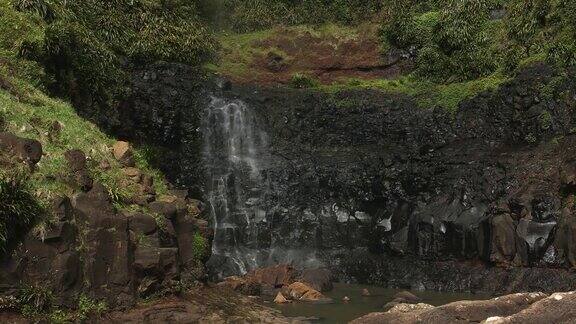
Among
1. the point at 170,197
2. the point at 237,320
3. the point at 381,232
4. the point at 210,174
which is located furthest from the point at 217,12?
the point at 237,320

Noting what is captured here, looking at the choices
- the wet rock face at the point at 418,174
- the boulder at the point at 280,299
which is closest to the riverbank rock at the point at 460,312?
the boulder at the point at 280,299

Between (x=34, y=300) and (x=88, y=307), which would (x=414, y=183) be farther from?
(x=34, y=300)

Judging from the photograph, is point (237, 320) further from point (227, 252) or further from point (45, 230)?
point (227, 252)

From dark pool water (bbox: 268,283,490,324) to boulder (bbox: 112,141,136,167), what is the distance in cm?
491

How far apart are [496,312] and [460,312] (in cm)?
41

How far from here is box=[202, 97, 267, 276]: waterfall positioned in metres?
21.3

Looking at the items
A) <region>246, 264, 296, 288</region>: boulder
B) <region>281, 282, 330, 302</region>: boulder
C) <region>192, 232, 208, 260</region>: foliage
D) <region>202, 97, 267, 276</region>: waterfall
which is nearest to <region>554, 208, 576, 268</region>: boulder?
<region>281, 282, 330, 302</region>: boulder

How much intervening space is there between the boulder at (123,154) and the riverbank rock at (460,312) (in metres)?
8.78

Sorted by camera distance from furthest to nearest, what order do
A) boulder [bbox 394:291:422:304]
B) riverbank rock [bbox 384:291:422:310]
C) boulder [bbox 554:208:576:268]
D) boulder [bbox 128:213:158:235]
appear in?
1. boulder [bbox 554:208:576:268]
2. boulder [bbox 394:291:422:304]
3. riverbank rock [bbox 384:291:422:310]
4. boulder [bbox 128:213:158:235]

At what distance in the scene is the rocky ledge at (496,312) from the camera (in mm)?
5234

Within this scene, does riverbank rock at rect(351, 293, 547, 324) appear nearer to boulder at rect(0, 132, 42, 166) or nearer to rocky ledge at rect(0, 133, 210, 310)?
rocky ledge at rect(0, 133, 210, 310)

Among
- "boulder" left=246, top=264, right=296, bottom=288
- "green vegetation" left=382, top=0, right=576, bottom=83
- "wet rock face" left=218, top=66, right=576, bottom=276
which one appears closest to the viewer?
"green vegetation" left=382, top=0, right=576, bottom=83

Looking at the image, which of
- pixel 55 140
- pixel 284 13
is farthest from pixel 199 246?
pixel 284 13

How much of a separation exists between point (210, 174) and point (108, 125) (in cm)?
424
